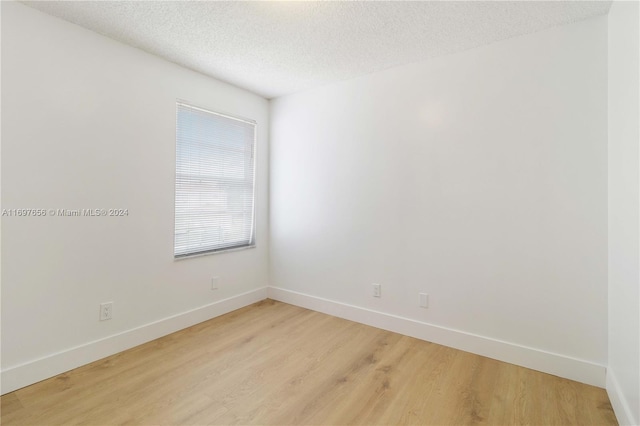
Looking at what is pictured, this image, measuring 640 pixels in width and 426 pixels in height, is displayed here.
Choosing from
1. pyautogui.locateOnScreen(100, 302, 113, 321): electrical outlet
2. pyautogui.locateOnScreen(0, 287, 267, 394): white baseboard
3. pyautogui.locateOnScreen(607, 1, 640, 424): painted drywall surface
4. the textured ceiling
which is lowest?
pyautogui.locateOnScreen(0, 287, 267, 394): white baseboard

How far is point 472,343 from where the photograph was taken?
2.45 meters

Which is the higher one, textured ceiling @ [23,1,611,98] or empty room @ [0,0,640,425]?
textured ceiling @ [23,1,611,98]

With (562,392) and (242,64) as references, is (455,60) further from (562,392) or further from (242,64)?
(562,392)

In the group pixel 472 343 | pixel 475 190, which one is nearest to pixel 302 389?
pixel 472 343

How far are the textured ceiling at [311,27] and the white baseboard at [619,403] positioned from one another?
232cm

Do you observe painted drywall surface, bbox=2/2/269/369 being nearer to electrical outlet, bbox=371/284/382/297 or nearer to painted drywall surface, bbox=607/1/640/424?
electrical outlet, bbox=371/284/382/297

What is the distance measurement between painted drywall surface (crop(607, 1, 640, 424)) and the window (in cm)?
312

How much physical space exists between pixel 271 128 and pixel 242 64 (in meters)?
1.05

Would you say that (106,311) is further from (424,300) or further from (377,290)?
(424,300)

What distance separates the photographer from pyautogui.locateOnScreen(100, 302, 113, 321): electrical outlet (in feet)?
7.63

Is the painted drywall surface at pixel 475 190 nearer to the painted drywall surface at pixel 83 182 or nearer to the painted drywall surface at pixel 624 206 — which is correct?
the painted drywall surface at pixel 624 206

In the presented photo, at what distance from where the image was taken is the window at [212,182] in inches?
114

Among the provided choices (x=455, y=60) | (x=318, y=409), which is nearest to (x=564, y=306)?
(x=318, y=409)

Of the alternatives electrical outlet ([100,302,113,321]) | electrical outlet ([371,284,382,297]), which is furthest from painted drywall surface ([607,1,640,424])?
electrical outlet ([100,302,113,321])
